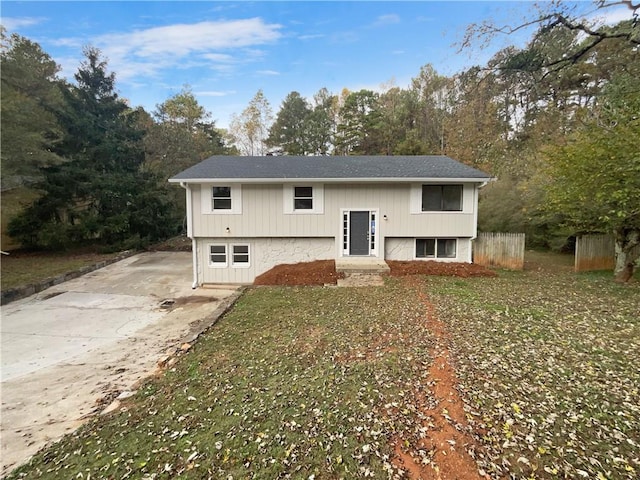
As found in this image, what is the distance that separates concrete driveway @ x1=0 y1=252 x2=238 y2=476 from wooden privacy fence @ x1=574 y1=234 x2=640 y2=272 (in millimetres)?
11862

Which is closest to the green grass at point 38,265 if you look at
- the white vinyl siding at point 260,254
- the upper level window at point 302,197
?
the white vinyl siding at point 260,254

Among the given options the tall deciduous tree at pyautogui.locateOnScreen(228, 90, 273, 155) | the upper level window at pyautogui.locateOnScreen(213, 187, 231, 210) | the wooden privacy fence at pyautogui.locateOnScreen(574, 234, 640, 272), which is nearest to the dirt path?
the upper level window at pyautogui.locateOnScreen(213, 187, 231, 210)

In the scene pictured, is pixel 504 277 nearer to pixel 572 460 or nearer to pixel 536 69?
pixel 536 69

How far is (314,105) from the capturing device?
Result: 3319 cm

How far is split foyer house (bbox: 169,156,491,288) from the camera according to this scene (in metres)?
10.9

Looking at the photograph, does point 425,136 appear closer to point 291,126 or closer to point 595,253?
point 291,126

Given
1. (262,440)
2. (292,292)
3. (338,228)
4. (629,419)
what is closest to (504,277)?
(338,228)

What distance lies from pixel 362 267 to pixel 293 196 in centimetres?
354

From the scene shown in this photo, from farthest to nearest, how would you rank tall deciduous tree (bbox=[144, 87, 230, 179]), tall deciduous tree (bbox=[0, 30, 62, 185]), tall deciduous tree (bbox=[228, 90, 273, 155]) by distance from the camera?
tall deciduous tree (bbox=[228, 90, 273, 155]) < tall deciduous tree (bbox=[144, 87, 230, 179]) < tall deciduous tree (bbox=[0, 30, 62, 185])

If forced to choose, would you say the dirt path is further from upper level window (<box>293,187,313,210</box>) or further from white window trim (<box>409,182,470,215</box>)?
upper level window (<box>293,187,313,210</box>)

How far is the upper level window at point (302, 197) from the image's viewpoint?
11.1 m

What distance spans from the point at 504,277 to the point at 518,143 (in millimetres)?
16483

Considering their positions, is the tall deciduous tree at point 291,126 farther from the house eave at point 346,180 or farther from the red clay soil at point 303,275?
the red clay soil at point 303,275

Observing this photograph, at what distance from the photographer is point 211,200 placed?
431 inches
